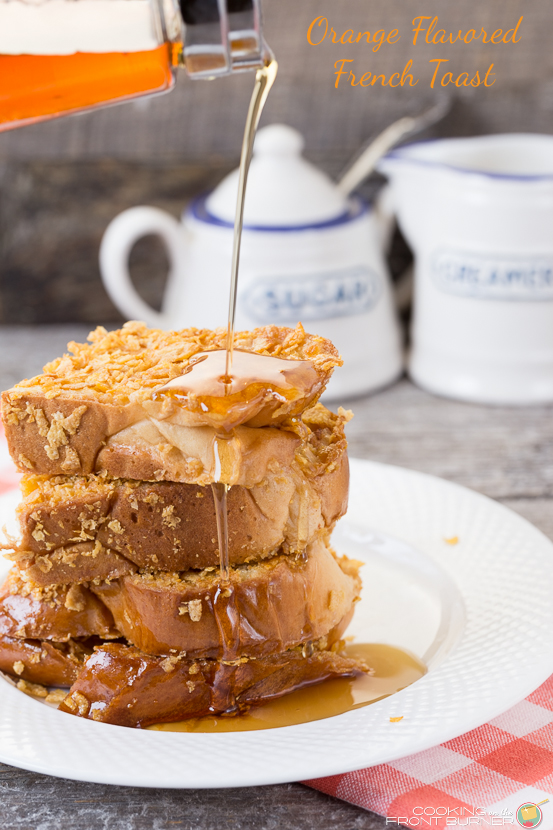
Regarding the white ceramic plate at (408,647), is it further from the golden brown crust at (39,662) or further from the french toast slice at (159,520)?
the french toast slice at (159,520)

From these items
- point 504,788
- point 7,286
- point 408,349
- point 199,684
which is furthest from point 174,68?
point 7,286

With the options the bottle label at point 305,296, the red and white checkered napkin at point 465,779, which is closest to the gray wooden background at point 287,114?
the bottle label at point 305,296

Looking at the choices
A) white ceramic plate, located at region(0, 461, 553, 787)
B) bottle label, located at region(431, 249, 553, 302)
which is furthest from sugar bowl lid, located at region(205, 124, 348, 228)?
white ceramic plate, located at region(0, 461, 553, 787)

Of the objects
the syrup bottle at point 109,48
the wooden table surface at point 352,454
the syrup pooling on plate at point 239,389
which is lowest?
the wooden table surface at point 352,454

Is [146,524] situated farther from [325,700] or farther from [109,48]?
[109,48]

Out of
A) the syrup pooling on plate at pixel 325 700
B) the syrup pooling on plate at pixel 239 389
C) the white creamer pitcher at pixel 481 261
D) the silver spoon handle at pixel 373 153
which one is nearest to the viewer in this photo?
the syrup pooling on plate at pixel 239 389

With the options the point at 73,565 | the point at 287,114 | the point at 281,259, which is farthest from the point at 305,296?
the point at 73,565
